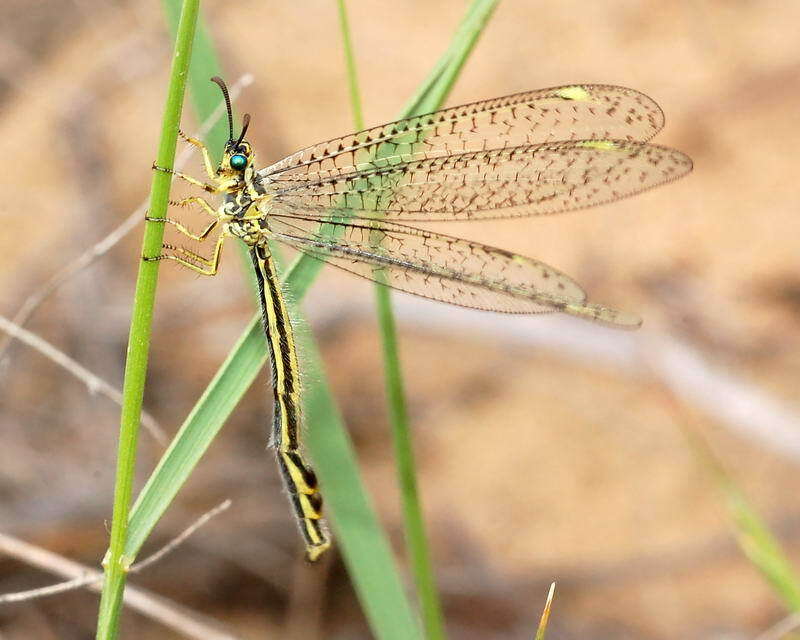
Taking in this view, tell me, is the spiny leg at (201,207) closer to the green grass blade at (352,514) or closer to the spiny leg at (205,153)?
the spiny leg at (205,153)

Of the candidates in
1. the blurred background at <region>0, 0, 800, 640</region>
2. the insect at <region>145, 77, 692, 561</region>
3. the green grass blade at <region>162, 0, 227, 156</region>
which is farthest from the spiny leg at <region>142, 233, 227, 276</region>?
the blurred background at <region>0, 0, 800, 640</region>

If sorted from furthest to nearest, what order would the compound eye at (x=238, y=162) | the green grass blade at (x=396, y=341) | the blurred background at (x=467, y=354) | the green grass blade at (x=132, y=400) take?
the blurred background at (x=467, y=354)
the compound eye at (x=238, y=162)
the green grass blade at (x=396, y=341)
the green grass blade at (x=132, y=400)

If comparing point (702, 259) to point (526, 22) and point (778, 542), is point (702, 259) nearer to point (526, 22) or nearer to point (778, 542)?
point (778, 542)

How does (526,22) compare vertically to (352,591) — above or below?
above

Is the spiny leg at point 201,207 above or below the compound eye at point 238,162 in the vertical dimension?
below

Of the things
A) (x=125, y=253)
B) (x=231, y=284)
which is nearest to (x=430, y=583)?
(x=231, y=284)

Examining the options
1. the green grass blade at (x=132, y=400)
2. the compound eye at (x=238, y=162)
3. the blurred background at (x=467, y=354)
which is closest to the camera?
the green grass blade at (x=132, y=400)

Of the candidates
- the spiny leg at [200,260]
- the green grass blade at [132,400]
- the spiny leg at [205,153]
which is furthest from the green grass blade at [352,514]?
the green grass blade at [132,400]
